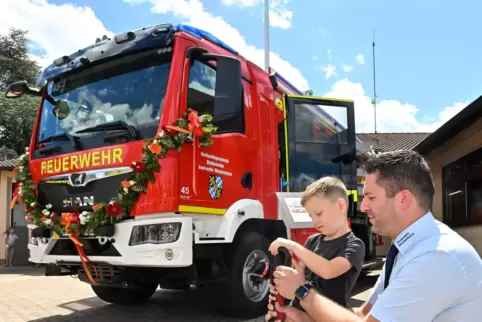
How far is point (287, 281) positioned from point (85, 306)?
5222mm

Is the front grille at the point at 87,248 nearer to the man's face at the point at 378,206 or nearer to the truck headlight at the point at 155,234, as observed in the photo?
the truck headlight at the point at 155,234

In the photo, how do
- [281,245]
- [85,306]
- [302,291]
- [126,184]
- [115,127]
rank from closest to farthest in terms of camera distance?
[302,291] < [281,245] < [126,184] < [115,127] < [85,306]

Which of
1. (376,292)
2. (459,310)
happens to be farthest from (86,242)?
(459,310)

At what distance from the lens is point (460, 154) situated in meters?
10.7

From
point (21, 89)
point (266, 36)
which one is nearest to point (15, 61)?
point (266, 36)

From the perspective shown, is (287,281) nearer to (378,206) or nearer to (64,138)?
(378,206)

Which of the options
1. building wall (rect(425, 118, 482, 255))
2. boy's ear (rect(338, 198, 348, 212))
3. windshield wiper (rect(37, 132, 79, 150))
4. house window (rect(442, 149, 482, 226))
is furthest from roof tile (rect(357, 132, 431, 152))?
boy's ear (rect(338, 198, 348, 212))

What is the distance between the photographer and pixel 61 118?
5.39 m

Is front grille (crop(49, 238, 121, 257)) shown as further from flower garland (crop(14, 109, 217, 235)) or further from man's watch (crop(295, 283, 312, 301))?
man's watch (crop(295, 283, 312, 301))

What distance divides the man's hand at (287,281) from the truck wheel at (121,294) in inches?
173

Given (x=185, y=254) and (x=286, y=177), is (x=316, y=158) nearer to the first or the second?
(x=286, y=177)

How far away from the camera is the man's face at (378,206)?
174cm

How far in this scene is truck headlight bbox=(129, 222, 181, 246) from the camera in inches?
168

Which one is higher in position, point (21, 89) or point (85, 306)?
point (21, 89)
